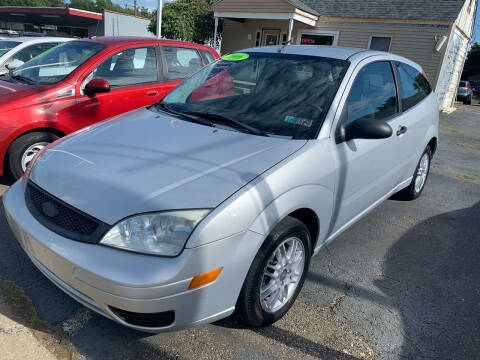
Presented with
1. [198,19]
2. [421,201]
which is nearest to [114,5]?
[198,19]

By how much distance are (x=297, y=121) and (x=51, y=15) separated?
125 feet

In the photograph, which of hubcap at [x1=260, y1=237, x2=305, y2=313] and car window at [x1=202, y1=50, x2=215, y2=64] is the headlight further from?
car window at [x1=202, y1=50, x2=215, y2=64]

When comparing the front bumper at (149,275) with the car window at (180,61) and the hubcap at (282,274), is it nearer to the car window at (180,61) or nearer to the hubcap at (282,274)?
the hubcap at (282,274)

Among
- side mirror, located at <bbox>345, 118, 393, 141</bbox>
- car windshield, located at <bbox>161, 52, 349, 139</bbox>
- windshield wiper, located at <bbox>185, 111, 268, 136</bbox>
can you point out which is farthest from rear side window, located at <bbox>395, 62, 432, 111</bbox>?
windshield wiper, located at <bbox>185, 111, 268, 136</bbox>

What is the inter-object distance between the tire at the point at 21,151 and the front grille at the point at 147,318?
2866 millimetres

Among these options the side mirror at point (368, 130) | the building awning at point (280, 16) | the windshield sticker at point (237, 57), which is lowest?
the side mirror at point (368, 130)

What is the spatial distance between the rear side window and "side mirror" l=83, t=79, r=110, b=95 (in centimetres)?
309

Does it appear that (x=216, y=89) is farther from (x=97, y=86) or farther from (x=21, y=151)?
(x=21, y=151)

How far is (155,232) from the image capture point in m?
1.89

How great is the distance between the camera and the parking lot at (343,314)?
2.23 metres

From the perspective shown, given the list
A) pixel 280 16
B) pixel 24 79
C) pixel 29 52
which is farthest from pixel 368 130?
pixel 280 16

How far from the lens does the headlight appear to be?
186 centimetres

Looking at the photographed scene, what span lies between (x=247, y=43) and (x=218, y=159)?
1793cm

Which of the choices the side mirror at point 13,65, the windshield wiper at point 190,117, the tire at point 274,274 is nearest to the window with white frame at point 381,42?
the side mirror at point 13,65
